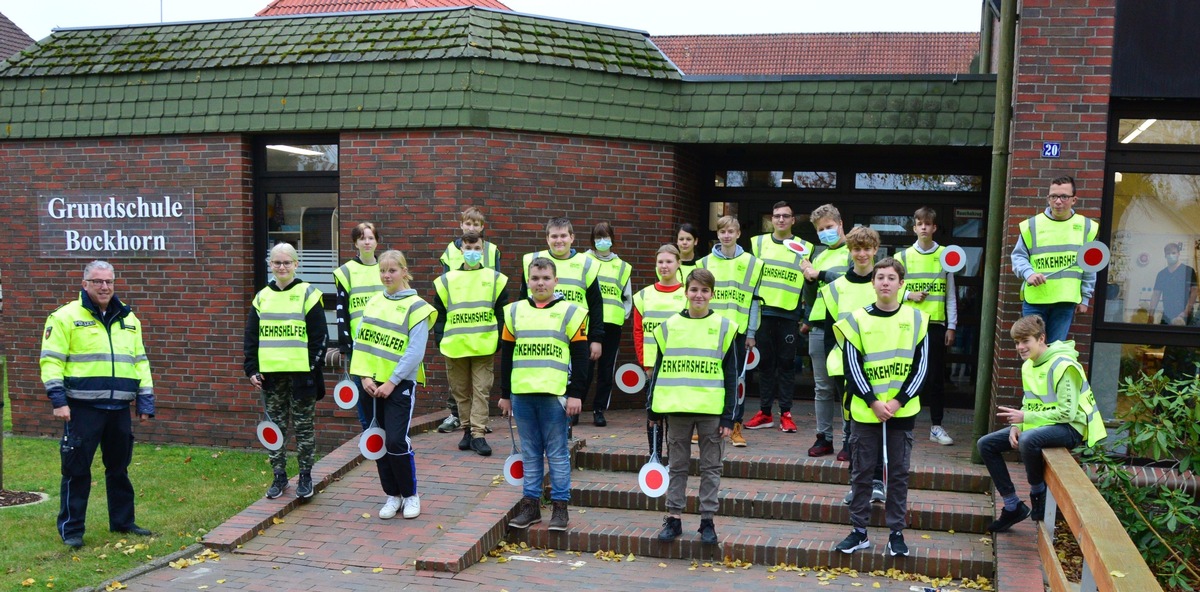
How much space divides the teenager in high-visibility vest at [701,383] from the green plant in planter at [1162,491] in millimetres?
2319

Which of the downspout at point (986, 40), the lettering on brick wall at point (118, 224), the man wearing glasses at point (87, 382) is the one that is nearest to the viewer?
the man wearing glasses at point (87, 382)

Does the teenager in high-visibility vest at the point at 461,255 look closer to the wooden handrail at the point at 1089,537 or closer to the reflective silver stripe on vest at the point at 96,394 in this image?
the reflective silver stripe on vest at the point at 96,394

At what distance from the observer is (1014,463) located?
25.8ft

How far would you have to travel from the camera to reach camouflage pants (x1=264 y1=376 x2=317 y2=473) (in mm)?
7305

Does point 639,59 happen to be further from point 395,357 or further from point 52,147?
point 52,147

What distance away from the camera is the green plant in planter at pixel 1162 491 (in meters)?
5.99

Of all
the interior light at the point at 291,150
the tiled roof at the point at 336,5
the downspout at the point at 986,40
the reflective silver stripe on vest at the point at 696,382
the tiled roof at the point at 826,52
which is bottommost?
the reflective silver stripe on vest at the point at 696,382

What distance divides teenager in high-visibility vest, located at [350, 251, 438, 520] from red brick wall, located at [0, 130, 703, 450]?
2.80 meters

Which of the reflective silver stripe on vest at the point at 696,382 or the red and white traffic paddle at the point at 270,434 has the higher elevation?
the reflective silver stripe on vest at the point at 696,382

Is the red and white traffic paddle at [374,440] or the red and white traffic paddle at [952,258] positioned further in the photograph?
the red and white traffic paddle at [952,258]

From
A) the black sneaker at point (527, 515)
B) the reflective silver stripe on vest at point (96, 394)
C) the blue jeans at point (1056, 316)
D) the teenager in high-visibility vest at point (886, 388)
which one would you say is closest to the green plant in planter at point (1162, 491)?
the blue jeans at point (1056, 316)

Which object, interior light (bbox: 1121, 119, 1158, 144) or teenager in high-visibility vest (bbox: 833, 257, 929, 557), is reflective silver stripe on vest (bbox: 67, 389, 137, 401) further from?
interior light (bbox: 1121, 119, 1158, 144)

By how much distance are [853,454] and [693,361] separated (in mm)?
1145

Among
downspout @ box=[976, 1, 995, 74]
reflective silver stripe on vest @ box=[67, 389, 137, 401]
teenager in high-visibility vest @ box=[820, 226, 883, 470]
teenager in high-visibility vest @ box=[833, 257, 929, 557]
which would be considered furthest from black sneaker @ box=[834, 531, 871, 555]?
downspout @ box=[976, 1, 995, 74]
